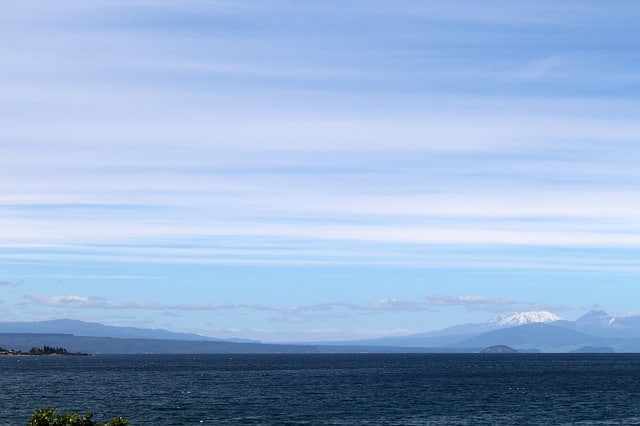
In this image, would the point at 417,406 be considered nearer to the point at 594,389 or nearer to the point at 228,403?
the point at 228,403

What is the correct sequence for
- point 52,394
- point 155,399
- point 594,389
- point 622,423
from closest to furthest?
point 622,423 → point 155,399 → point 52,394 → point 594,389

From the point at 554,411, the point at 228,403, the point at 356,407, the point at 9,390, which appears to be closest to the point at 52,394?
the point at 9,390

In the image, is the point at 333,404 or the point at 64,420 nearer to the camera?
the point at 64,420

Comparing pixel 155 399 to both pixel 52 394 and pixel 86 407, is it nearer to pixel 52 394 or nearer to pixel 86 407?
pixel 86 407

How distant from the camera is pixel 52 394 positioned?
175 m

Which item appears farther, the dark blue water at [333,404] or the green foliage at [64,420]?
the dark blue water at [333,404]

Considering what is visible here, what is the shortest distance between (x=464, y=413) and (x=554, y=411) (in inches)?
601

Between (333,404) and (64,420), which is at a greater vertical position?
(64,420)

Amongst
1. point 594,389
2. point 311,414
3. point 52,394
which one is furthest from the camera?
point 594,389

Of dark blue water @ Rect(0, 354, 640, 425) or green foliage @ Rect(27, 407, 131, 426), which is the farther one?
dark blue water @ Rect(0, 354, 640, 425)

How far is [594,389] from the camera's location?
7574 inches

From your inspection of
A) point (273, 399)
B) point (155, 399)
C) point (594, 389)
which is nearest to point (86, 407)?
point (155, 399)

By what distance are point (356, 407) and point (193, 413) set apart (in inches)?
1052

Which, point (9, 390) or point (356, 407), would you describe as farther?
point (9, 390)
